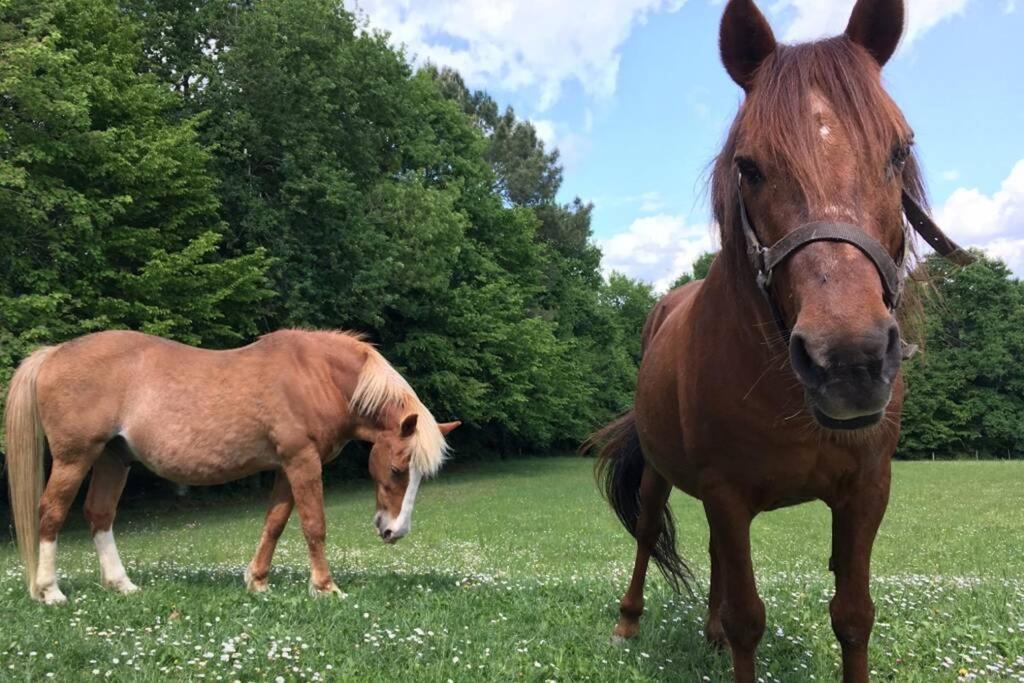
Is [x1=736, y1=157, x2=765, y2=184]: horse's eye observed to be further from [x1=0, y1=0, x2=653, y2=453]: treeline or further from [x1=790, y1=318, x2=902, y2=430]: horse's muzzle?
[x1=0, y1=0, x2=653, y2=453]: treeline

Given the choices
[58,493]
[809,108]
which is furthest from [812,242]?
[58,493]

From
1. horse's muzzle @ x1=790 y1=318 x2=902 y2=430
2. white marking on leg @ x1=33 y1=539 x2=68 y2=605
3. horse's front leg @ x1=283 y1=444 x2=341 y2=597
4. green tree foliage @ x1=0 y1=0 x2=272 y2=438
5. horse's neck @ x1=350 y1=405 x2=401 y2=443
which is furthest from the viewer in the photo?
green tree foliage @ x1=0 y1=0 x2=272 y2=438

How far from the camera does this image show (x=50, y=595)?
501cm

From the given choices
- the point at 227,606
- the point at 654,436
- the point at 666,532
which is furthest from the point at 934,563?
the point at 227,606

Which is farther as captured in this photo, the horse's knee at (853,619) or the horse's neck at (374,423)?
the horse's neck at (374,423)

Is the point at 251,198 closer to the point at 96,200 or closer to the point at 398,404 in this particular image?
the point at 96,200

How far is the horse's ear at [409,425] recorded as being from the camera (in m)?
5.90

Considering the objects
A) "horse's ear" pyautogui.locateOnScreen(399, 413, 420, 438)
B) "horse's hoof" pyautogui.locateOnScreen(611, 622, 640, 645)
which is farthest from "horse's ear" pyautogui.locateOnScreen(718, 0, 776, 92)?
"horse's ear" pyautogui.locateOnScreen(399, 413, 420, 438)

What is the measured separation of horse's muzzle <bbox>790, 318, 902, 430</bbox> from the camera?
178 cm

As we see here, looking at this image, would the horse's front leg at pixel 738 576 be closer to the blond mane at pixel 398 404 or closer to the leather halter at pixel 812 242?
the leather halter at pixel 812 242

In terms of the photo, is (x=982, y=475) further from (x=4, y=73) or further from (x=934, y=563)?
(x=4, y=73)

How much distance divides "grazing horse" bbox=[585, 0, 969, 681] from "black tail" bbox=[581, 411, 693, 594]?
4.44 ft

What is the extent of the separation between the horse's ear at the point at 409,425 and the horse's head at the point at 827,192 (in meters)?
3.84

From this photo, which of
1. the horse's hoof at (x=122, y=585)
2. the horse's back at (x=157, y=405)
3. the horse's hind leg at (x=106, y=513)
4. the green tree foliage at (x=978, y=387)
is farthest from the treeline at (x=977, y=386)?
the horse's hoof at (x=122, y=585)
